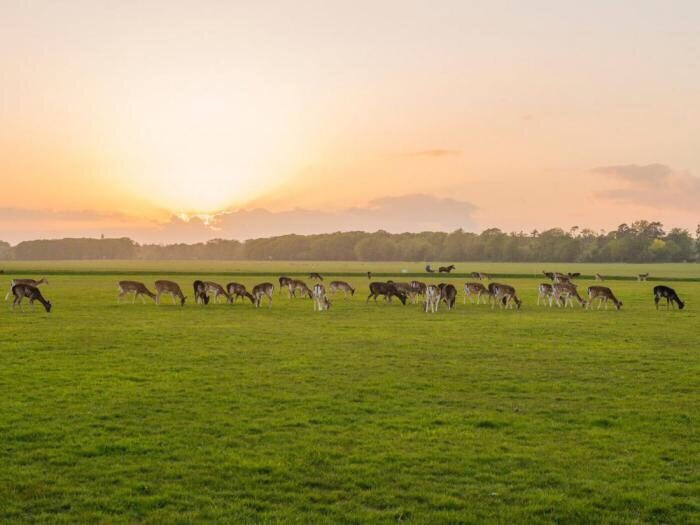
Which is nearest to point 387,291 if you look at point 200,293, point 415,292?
point 415,292

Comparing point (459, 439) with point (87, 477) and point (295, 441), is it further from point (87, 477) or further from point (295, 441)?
point (87, 477)

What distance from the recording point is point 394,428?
475 inches

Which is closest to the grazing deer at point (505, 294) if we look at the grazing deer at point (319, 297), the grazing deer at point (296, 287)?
the grazing deer at point (319, 297)

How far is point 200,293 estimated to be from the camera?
42.2 meters

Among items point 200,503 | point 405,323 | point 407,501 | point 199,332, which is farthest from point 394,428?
point 405,323

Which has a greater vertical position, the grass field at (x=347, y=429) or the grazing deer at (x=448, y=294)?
the grazing deer at (x=448, y=294)

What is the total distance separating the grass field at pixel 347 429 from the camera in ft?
27.8

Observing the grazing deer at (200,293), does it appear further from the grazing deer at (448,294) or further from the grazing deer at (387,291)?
the grazing deer at (448,294)

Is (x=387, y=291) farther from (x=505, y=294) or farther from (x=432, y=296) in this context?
(x=505, y=294)

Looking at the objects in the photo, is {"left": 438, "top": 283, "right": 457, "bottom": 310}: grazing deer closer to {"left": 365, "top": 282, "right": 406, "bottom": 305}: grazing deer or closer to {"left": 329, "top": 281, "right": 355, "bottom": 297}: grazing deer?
{"left": 365, "top": 282, "right": 406, "bottom": 305}: grazing deer

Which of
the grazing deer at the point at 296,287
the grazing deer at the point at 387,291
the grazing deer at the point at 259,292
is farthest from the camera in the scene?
the grazing deer at the point at 296,287

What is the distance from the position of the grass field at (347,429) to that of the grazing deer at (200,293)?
17591 millimetres

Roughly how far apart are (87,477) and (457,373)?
1072 centimetres

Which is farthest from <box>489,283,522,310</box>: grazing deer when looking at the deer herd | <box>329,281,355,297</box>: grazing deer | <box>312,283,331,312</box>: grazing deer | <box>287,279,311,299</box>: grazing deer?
<box>287,279,311,299</box>: grazing deer
